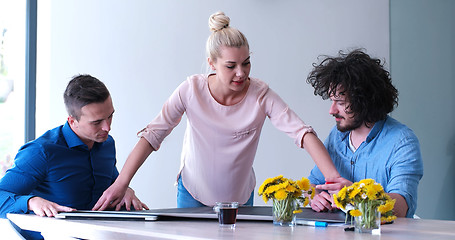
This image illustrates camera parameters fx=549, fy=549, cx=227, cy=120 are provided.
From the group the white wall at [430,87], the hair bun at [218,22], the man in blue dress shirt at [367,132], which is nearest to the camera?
the man in blue dress shirt at [367,132]

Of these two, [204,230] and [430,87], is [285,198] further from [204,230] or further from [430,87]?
[430,87]

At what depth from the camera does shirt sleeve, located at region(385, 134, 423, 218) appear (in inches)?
74.4

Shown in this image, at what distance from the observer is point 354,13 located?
4.52m

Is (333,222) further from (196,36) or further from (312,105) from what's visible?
(312,105)

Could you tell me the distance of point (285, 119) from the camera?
227 centimetres

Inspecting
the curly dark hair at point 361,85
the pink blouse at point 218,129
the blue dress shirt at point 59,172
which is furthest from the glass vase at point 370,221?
the blue dress shirt at point 59,172

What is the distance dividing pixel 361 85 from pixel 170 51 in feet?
6.13

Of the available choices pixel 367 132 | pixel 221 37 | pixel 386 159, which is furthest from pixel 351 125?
pixel 221 37

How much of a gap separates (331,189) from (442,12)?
117 inches

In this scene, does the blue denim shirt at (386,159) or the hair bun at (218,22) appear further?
the hair bun at (218,22)

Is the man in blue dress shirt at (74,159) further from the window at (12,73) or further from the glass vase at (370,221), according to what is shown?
the window at (12,73)

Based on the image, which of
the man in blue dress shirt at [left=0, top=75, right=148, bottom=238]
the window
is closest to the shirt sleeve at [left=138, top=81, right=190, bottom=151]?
the man in blue dress shirt at [left=0, top=75, right=148, bottom=238]

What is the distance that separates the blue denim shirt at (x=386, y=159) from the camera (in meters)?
1.92

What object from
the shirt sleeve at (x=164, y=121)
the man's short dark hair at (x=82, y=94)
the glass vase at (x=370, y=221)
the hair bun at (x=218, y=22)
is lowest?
the glass vase at (x=370, y=221)
